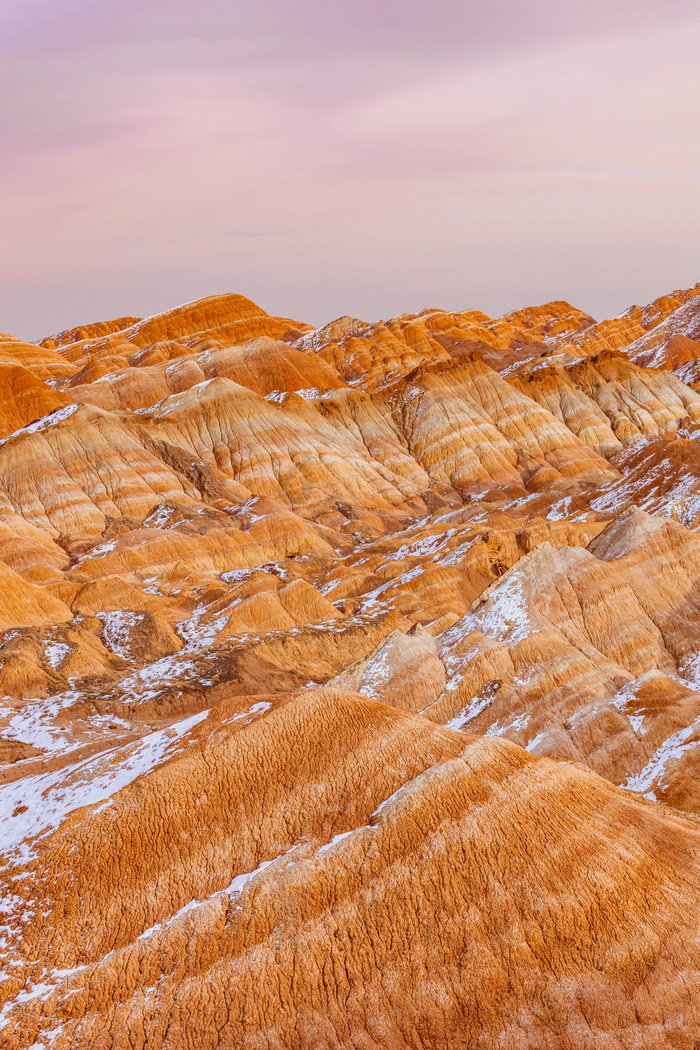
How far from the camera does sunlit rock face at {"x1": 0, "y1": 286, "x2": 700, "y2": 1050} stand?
56.5 ft

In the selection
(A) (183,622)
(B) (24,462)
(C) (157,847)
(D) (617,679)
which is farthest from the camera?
(B) (24,462)

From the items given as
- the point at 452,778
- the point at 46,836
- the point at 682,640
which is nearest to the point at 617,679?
the point at 682,640

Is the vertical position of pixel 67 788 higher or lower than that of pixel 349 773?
higher

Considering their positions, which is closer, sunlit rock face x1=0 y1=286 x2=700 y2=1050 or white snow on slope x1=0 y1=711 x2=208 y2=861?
sunlit rock face x1=0 y1=286 x2=700 y2=1050

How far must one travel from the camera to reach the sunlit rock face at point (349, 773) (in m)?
17.2

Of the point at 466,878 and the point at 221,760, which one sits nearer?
the point at 466,878

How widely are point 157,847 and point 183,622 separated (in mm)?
44412

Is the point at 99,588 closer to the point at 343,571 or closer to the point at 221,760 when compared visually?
the point at 343,571

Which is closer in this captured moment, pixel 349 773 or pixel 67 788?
pixel 349 773

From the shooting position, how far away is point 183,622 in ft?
210

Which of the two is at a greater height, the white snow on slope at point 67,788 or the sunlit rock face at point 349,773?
the white snow on slope at point 67,788

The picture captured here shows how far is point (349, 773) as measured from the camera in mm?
21500

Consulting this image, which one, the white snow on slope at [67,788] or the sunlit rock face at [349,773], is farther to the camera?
the white snow on slope at [67,788]

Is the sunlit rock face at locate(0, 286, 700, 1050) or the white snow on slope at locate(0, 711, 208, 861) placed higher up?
the white snow on slope at locate(0, 711, 208, 861)
